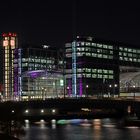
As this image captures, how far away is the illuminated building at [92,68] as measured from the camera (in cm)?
16862

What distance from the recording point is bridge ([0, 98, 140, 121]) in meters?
97.4

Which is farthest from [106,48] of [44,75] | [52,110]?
[52,110]

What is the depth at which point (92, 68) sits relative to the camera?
169250 mm

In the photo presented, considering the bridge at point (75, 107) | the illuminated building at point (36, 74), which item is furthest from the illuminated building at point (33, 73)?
the bridge at point (75, 107)

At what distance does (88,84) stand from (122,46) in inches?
923

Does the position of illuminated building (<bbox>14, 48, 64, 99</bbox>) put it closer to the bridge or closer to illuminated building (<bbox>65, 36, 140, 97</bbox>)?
illuminated building (<bbox>65, 36, 140, 97</bbox>)

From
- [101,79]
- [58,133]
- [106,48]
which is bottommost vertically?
[58,133]

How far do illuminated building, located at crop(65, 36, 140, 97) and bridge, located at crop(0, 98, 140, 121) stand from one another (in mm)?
46230

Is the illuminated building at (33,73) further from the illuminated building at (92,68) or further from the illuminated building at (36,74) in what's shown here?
the illuminated building at (92,68)

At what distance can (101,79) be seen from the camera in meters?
171

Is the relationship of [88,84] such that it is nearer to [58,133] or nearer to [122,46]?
[122,46]

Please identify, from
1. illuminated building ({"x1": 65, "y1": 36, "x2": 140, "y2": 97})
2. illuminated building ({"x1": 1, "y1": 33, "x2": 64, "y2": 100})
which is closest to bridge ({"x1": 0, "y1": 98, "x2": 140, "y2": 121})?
illuminated building ({"x1": 65, "y1": 36, "x2": 140, "y2": 97})

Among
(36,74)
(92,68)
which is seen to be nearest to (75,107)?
(92,68)

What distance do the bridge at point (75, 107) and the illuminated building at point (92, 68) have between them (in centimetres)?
4623
